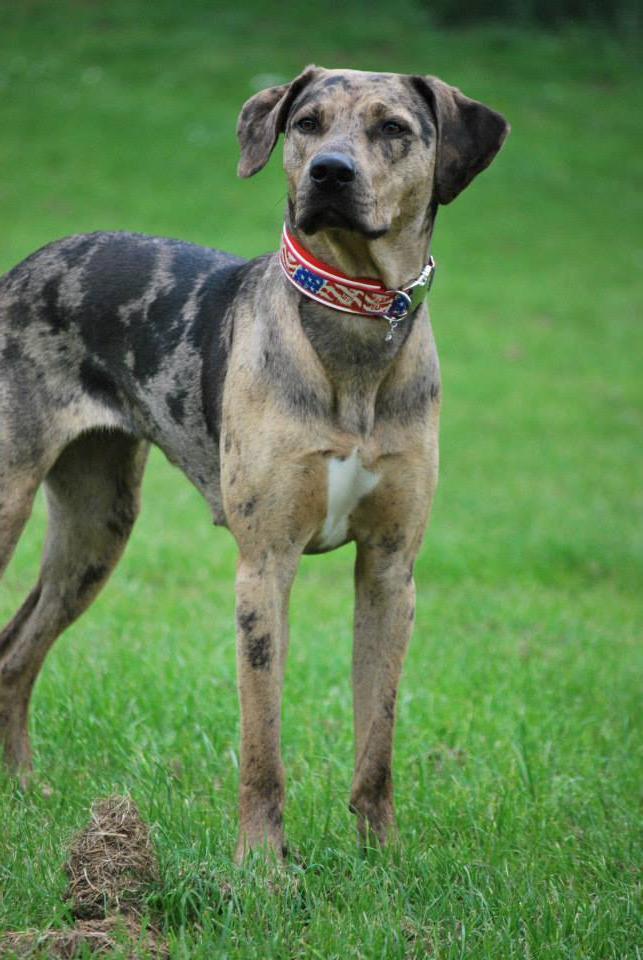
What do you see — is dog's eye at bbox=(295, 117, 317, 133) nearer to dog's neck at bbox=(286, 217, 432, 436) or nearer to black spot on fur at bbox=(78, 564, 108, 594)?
dog's neck at bbox=(286, 217, 432, 436)

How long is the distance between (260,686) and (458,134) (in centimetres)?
184

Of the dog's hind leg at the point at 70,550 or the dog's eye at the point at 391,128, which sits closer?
the dog's eye at the point at 391,128

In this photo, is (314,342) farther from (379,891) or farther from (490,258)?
(490,258)

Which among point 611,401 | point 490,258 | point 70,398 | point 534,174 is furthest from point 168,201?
point 70,398

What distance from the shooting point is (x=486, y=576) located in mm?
8984

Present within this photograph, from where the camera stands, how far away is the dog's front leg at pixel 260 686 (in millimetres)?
4074

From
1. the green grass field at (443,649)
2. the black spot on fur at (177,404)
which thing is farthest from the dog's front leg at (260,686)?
the black spot on fur at (177,404)

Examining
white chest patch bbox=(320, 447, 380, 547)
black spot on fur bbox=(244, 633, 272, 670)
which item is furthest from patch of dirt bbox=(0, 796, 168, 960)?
white chest patch bbox=(320, 447, 380, 547)

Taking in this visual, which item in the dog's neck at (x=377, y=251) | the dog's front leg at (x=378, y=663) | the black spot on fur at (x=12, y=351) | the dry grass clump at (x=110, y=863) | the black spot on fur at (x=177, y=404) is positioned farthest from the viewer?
the black spot on fur at (x=12, y=351)

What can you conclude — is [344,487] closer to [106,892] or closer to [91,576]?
[106,892]

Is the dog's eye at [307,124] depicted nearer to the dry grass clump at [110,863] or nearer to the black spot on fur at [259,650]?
the black spot on fur at [259,650]

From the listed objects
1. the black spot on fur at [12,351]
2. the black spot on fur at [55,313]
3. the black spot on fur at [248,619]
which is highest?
the black spot on fur at [55,313]

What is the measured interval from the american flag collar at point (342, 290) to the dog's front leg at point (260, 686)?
2.69 feet

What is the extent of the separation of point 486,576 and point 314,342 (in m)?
5.11
